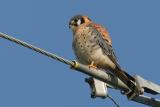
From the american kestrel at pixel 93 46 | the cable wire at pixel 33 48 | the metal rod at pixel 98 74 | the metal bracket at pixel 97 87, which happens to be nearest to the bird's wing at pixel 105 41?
the american kestrel at pixel 93 46

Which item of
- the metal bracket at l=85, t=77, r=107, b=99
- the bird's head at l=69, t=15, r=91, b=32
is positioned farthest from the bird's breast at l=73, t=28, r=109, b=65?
the metal bracket at l=85, t=77, r=107, b=99

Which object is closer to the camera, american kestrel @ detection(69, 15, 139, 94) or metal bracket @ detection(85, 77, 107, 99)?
metal bracket @ detection(85, 77, 107, 99)

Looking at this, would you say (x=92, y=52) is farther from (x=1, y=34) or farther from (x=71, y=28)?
(x=1, y=34)

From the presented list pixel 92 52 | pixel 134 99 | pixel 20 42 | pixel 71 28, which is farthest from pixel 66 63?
pixel 71 28

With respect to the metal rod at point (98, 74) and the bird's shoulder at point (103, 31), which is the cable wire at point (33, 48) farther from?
the bird's shoulder at point (103, 31)

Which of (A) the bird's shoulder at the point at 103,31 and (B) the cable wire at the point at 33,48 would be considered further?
(A) the bird's shoulder at the point at 103,31

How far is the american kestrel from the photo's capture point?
24.8 ft

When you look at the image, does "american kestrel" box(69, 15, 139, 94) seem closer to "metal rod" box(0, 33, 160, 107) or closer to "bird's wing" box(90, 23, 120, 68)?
"bird's wing" box(90, 23, 120, 68)

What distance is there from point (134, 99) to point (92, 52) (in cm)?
257

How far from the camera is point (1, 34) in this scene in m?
4.64

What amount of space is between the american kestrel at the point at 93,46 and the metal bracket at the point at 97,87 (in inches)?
56.0

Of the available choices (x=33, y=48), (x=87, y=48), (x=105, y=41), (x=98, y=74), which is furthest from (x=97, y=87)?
(x=105, y=41)

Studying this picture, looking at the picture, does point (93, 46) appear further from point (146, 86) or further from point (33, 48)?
point (33, 48)

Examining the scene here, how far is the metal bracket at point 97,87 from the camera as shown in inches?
207
